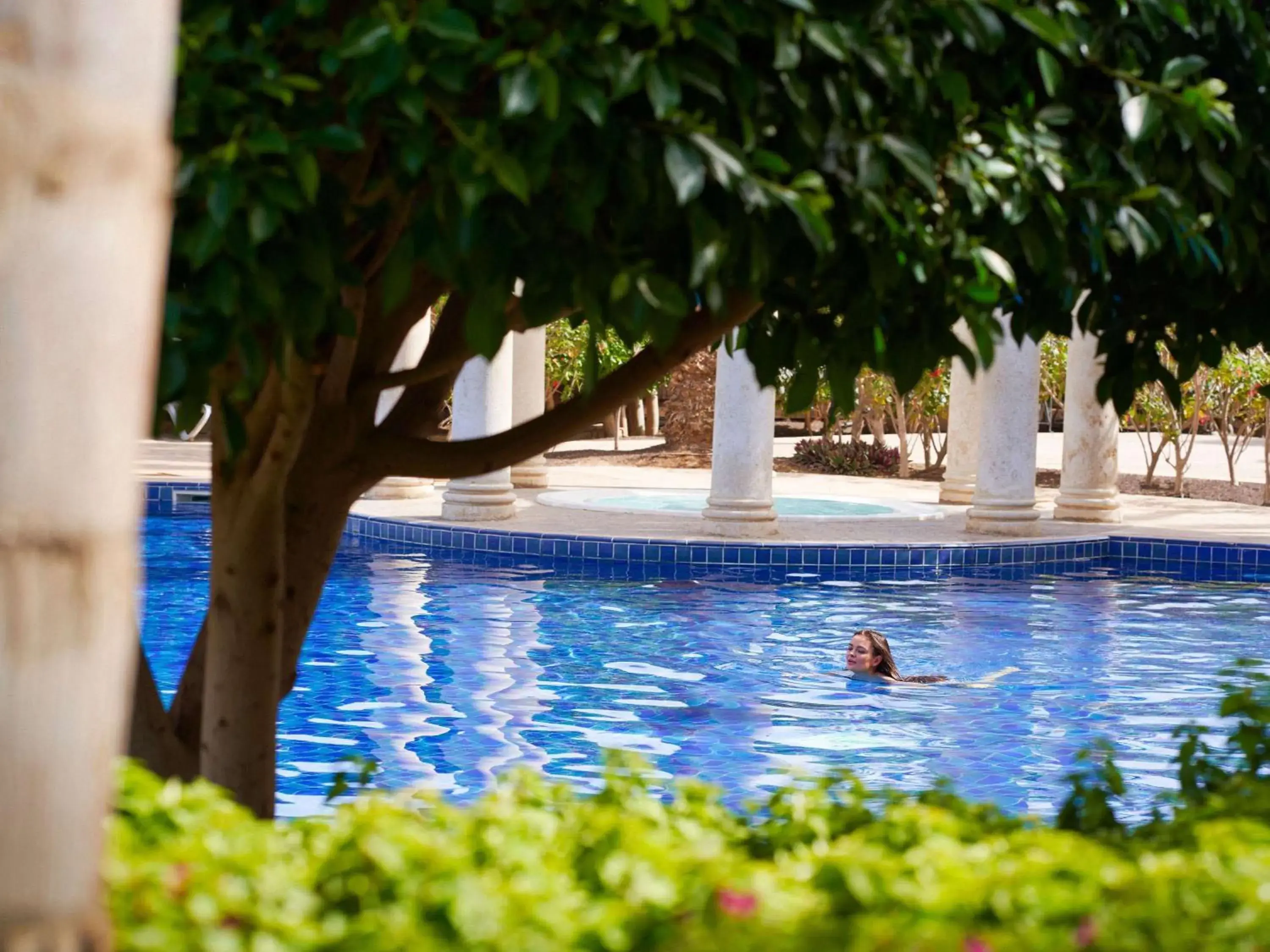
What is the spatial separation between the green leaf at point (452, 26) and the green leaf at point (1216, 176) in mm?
1536

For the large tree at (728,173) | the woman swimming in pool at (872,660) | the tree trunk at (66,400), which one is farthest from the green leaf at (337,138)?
the woman swimming in pool at (872,660)

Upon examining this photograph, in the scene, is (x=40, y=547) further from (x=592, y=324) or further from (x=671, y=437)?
(x=671, y=437)

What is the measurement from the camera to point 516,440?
4707 millimetres

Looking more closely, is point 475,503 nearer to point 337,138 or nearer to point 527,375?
point 527,375

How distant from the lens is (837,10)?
2.85 meters

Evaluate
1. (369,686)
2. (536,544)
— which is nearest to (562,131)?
(369,686)

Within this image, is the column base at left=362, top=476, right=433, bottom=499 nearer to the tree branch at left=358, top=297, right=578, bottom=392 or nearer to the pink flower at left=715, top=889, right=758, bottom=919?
the tree branch at left=358, top=297, right=578, bottom=392

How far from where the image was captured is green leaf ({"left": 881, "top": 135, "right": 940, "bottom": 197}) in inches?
109

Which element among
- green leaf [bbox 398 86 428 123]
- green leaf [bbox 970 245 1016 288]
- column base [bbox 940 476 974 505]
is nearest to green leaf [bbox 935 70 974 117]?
green leaf [bbox 970 245 1016 288]

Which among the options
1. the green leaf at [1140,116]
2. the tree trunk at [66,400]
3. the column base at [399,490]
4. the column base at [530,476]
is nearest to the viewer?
the tree trunk at [66,400]

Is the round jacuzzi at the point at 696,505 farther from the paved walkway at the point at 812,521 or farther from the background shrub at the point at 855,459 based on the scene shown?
the background shrub at the point at 855,459

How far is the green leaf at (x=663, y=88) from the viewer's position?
2492mm

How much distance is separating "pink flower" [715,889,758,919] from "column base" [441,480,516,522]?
49.5 feet

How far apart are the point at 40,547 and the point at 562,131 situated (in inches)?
43.8
